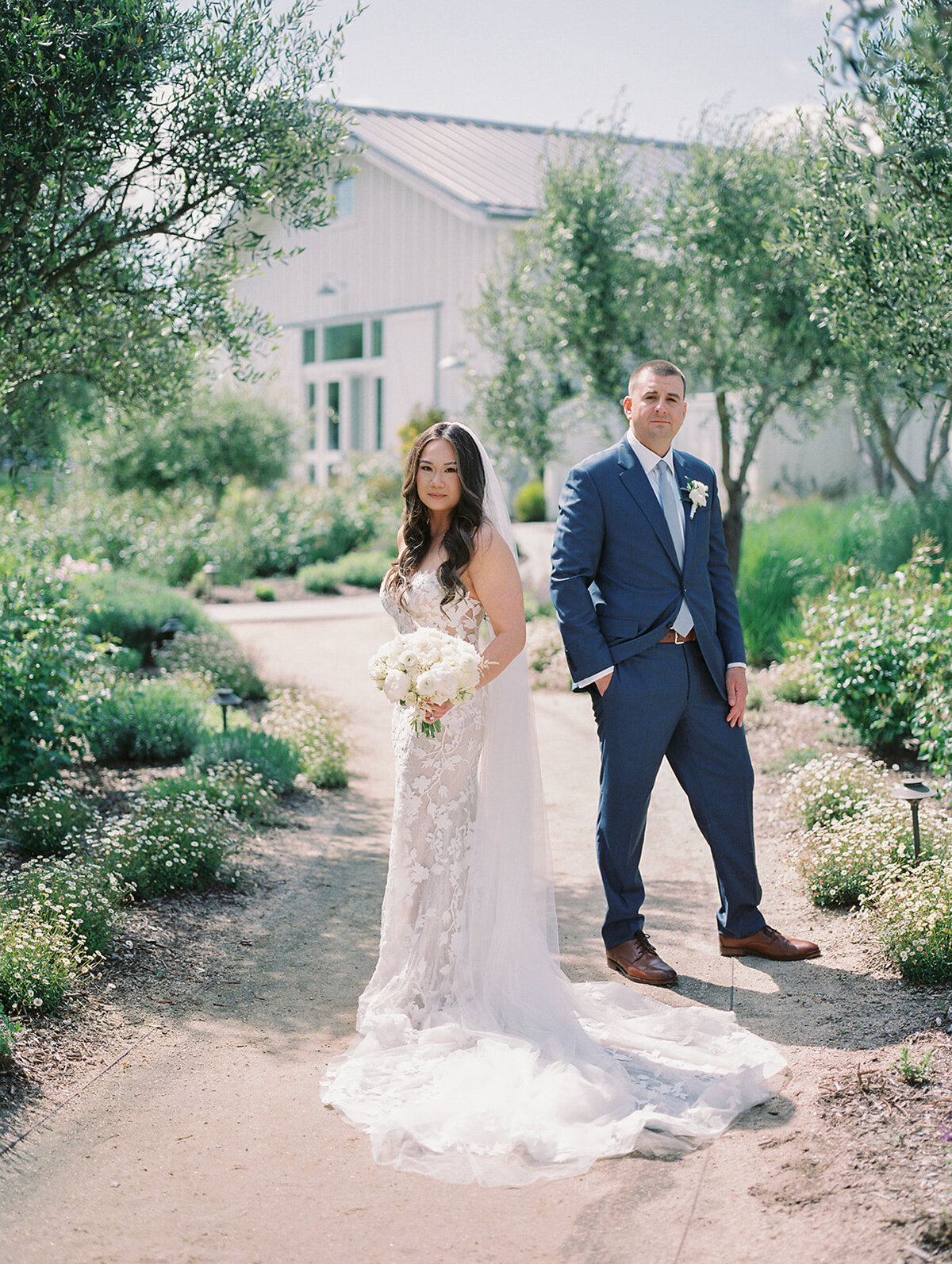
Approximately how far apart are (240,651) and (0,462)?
2.53 meters

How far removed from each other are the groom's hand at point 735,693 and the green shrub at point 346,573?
11.3 metres

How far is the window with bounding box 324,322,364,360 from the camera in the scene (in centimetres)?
2288

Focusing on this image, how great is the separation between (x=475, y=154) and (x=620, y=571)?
1887 cm

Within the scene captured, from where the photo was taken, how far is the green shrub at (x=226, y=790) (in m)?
6.36

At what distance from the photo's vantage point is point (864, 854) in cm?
526

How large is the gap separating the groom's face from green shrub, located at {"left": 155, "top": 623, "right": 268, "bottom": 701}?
5.62 meters

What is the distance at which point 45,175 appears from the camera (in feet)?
17.8

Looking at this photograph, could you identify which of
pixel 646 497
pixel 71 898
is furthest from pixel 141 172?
pixel 71 898

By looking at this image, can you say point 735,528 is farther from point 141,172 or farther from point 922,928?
point 922,928

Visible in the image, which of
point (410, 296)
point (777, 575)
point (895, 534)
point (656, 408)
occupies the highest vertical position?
point (410, 296)

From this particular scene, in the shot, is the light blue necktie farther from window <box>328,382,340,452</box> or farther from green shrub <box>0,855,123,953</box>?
window <box>328,382,340,452</box>

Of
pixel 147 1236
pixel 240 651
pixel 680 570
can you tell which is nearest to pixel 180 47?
pixel 680 570

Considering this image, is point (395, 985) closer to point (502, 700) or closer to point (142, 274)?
point (502, 700)

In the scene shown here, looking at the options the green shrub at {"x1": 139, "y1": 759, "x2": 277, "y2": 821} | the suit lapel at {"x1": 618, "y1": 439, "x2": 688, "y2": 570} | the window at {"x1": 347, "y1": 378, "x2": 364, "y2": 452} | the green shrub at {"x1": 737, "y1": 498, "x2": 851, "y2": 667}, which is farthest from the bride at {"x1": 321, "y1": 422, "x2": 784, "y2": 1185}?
the window at {"x1": 347, "y1": 378, "x2": 364, "y2": 452}
